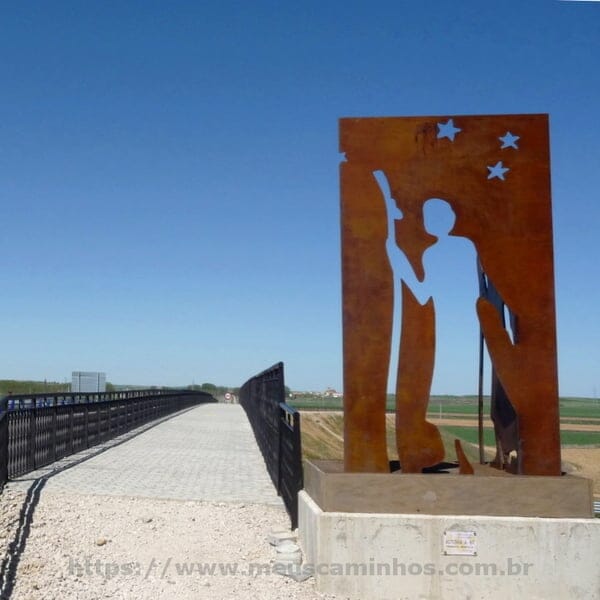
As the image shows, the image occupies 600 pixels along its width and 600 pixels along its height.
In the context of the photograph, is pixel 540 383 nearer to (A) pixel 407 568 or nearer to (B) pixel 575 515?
(B) pixel 575 515

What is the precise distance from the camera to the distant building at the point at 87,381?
24094 millimetres

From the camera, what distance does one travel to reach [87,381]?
24.5 m

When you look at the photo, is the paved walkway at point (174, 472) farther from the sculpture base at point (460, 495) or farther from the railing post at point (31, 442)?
the sculpture base at point (460, 495)

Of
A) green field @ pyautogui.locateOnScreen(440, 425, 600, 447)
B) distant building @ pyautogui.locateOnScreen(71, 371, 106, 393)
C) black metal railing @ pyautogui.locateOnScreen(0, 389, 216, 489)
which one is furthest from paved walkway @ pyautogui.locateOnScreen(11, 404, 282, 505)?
green field @ pyautogui.locateOnScreen(440, 425, 600, 447)

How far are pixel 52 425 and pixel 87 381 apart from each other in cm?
1368

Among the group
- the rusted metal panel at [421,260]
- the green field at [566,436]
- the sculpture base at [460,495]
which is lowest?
the green field at [566,436]

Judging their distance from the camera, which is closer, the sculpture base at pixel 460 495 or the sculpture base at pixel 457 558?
the sculpture base at pixel 457 558

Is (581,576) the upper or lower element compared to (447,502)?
lower

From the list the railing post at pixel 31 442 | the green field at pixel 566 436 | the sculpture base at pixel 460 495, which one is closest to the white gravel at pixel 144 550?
the sculpture base at pixel 460 495

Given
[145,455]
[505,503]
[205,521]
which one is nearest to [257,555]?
[205,521]

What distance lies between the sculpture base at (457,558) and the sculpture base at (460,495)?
8 centimetres

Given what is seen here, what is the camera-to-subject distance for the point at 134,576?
233 inches

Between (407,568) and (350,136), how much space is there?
364 centimetres

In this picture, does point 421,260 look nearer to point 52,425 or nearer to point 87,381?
point 52,425
